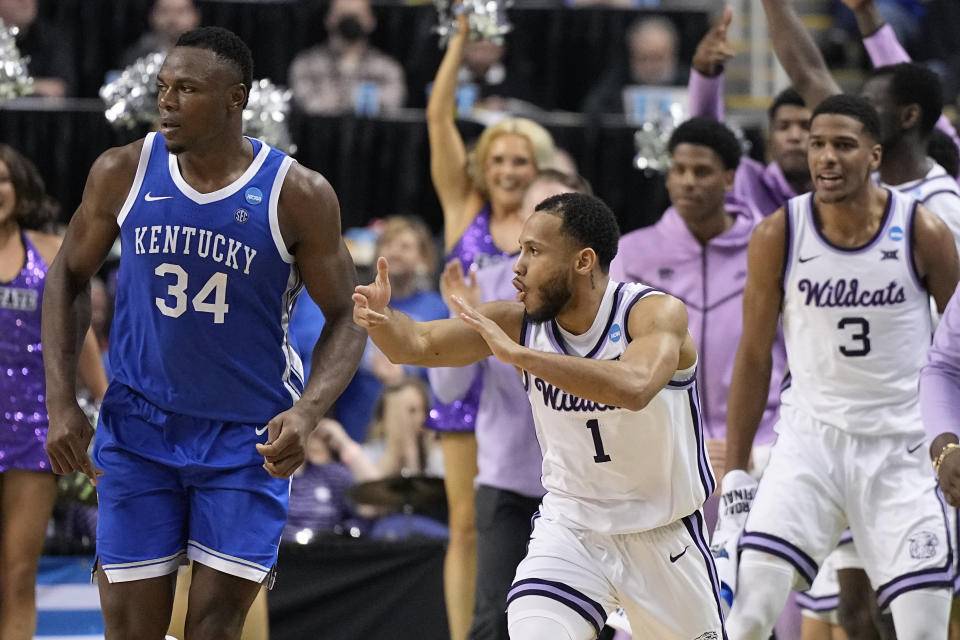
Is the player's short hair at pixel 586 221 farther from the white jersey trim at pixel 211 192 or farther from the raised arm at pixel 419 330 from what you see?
the white jersey trim at pixel 211 192

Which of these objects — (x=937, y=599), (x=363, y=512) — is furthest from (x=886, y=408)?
(x=363, y=512)

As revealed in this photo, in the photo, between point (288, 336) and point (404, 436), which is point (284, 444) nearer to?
point (288, 336)

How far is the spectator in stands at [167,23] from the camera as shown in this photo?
9.03 metres

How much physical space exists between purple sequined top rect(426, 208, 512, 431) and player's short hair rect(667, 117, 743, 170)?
92 cm

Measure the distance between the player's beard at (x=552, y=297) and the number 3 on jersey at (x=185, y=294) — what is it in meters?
0.89

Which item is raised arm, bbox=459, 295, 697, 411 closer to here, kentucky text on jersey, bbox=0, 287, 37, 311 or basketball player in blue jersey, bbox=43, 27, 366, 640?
basketball player in blue jersey, bbox=43, 27, 366, 640

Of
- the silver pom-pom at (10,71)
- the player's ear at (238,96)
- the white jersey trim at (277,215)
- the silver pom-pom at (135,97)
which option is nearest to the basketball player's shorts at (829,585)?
the white jersey trim at (277,215)

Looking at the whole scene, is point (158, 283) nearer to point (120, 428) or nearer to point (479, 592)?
point (120, 428)

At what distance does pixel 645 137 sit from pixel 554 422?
127 inches

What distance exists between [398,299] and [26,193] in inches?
105

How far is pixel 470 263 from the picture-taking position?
6379 mm

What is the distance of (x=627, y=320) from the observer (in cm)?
425

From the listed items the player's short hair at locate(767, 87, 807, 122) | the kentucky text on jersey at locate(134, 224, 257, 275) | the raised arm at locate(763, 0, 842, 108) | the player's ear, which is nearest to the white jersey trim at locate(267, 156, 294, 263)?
the kentucky text on jersey at locate(134, 224, 257, 275)

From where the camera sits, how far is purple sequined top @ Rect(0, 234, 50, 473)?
5.60m
